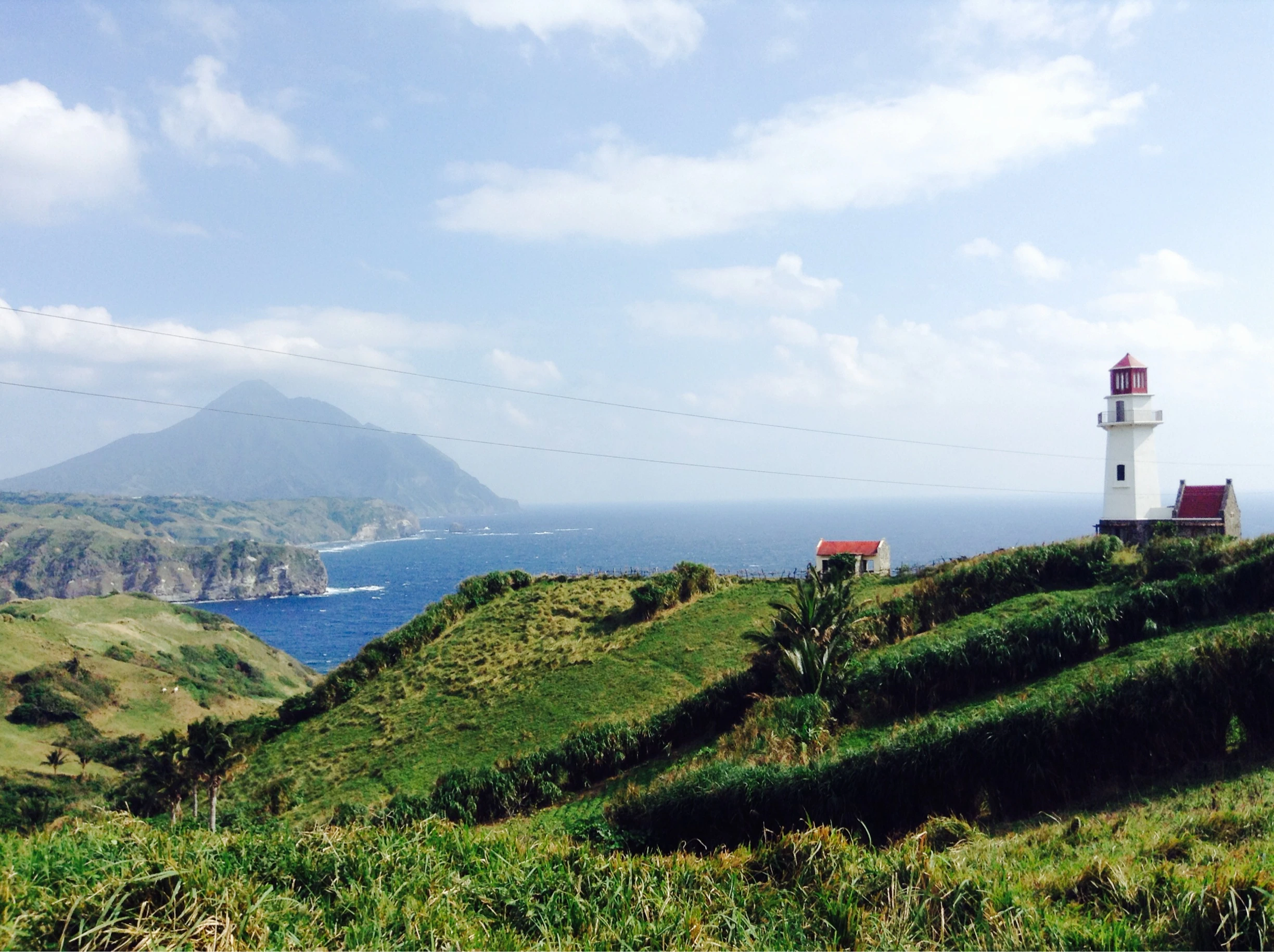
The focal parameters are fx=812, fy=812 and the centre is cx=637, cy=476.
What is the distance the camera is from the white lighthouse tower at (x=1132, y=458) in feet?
121

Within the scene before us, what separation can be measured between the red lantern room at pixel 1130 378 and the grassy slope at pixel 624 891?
3157 cm

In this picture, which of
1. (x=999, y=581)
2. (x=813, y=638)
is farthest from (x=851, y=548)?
(x=813, y=638)

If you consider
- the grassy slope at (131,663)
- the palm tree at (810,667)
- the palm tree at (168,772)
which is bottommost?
the grassy slope at (131,663)

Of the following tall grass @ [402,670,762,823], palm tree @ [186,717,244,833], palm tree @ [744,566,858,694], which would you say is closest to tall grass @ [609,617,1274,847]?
palm tree @ [744,566,858,694]

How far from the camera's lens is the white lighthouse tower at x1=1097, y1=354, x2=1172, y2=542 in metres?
37.0

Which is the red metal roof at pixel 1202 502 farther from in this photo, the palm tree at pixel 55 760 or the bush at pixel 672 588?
the palm tree at pixel 55 760

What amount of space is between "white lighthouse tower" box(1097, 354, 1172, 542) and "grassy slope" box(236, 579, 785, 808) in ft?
54.1

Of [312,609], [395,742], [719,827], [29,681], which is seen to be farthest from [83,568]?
[719,827]

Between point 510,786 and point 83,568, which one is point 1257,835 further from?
point 83,568

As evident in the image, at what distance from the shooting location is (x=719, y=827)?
13.5 m

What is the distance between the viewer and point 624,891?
8.82 meters

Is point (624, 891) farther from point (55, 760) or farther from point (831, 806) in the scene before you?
point (55, 760)

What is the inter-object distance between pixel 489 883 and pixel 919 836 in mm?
5091

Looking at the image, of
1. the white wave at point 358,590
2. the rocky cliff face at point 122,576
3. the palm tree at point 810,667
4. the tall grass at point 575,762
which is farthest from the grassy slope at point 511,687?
the rocky cliff face at point 122,576
